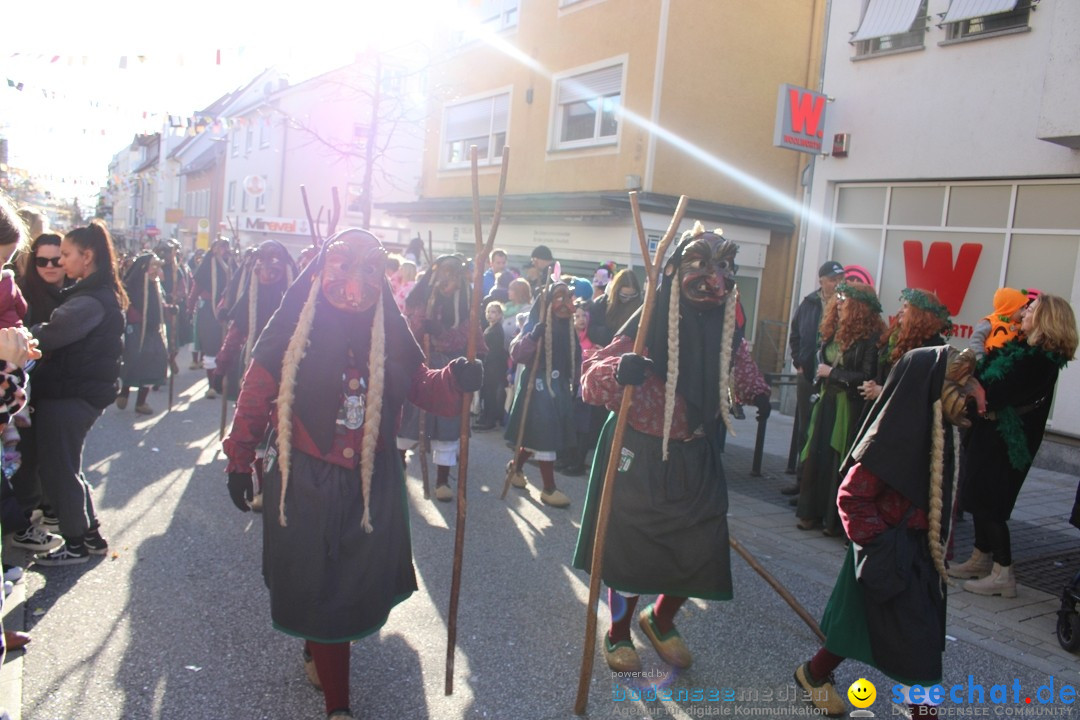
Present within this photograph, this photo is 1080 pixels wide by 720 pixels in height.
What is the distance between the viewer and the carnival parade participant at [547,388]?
277 inches

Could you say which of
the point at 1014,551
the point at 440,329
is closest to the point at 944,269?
the point at 1014,551

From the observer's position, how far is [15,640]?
383cm

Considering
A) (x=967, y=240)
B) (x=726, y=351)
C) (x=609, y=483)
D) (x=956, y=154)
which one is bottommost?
(x=609, y=483)

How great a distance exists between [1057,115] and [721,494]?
7.57 meters

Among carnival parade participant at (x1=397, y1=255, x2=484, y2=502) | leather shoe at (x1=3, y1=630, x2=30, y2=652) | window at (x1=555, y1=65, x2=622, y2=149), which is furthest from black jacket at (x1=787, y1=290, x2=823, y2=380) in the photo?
window at (x1=555, y1=65, x2=622, y2=149)

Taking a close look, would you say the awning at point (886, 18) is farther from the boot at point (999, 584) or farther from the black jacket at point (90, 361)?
the black jacket at point (90, 361)

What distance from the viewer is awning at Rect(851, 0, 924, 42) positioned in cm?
1134

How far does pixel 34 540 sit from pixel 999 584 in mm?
5969

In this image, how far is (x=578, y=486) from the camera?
7.75 metres

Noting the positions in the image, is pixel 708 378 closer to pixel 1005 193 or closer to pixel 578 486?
pixel 578 486

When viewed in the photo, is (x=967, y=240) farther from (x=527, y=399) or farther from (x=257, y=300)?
(x=257, y=300)

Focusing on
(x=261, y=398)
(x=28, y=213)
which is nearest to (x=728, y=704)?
(x=261, y=398)

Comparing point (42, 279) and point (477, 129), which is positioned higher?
point (477, 129)

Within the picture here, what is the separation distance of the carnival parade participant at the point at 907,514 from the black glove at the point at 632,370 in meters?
0.92
